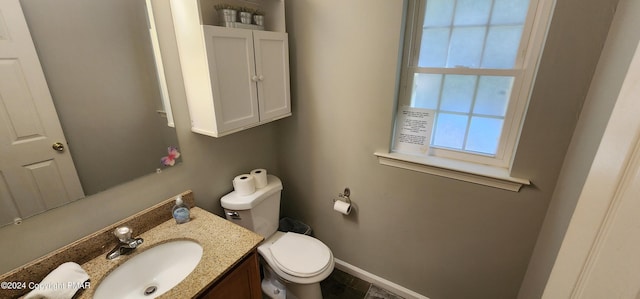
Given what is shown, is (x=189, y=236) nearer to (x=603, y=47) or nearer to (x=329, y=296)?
(x=329, y=296)

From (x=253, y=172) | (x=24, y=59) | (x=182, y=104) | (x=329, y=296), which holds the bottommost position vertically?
(x=329, y=296)

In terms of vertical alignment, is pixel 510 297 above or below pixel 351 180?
below

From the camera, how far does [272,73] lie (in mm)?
1464

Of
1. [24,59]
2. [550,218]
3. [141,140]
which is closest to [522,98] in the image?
[550,218]

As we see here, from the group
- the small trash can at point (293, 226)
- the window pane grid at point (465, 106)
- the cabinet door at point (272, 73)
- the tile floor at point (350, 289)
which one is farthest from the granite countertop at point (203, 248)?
the window pane grid at point (465, 106)

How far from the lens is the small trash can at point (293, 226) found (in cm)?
199

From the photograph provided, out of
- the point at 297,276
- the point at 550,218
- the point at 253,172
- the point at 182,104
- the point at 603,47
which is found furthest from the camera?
the point at 253,172

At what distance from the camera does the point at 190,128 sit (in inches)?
51.3

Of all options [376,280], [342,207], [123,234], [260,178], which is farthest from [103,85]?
[376,280]

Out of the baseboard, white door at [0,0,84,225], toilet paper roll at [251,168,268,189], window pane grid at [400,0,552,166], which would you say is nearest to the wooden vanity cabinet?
toilet paper roll at [251,168,268,189]

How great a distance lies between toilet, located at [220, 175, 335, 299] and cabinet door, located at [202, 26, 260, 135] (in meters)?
0.47

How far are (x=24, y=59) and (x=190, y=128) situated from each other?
1.97 feet

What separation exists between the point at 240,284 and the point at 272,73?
3.60ft

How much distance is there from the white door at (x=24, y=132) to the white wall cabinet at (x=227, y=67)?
0.49 m
